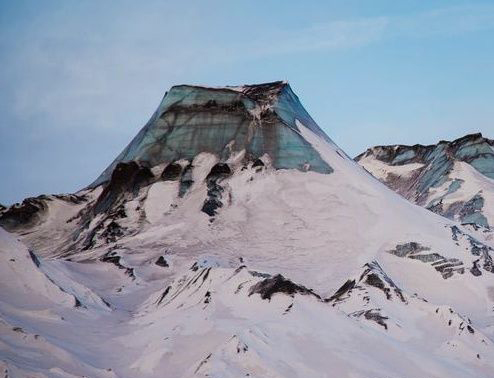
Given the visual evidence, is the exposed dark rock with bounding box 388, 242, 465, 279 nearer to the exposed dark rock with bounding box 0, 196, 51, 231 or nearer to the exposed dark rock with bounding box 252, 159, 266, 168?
the exposed dark rock with bounding box 252, 159, 266, 168

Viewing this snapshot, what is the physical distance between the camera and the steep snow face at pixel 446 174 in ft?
280

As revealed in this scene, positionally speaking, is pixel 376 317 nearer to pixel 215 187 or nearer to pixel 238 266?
pixel 238 266

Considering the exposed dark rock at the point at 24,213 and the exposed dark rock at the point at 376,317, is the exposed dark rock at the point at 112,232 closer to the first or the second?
the exposed dark rock at the point at 24,213

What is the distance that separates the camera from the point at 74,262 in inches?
1969

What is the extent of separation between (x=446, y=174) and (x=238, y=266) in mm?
53272

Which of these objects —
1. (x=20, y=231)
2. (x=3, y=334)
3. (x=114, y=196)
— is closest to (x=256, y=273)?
(x=3, y=334)

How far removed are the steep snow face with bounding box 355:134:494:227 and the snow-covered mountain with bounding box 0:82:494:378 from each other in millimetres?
23378

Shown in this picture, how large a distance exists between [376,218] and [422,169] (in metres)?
51.5

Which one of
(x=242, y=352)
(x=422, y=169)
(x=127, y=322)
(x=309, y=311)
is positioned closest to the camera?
(x=242, y=352)

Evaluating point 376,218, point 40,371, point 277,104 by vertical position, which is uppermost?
point 277,104

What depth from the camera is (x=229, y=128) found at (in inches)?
2499

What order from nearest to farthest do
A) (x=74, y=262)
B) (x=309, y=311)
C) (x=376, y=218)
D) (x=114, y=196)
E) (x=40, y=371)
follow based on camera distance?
1. (x=40, y=371)
2. (x=309, y=311)
3. (x=74, y=262)
4. (x=376, y=218)
5. (x=114, y=196)

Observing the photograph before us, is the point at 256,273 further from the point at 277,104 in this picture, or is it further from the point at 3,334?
the point at 277,104

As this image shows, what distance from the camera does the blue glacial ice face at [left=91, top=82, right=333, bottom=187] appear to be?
61.1 m
